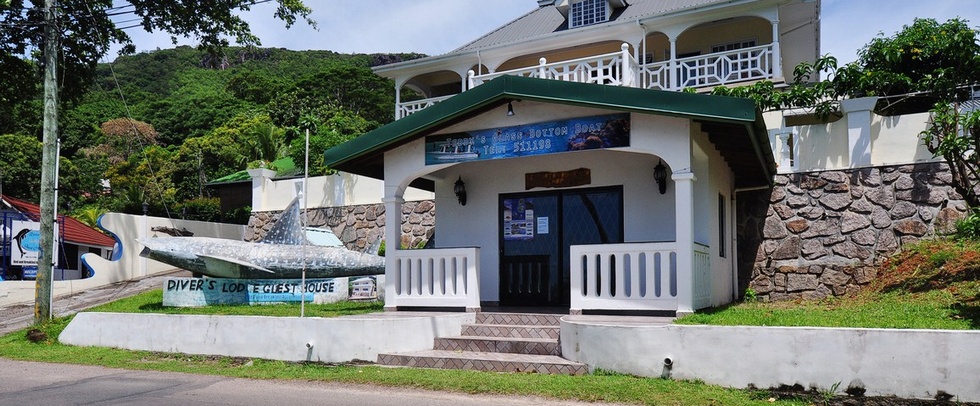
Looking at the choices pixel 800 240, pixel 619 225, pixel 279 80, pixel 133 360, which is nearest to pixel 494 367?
pixel 619 225

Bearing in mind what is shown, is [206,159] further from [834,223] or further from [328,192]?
[834,223]

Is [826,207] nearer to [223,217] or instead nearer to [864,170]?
[864,170]

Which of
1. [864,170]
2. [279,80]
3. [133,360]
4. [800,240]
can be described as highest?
[279,80]

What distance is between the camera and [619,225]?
1291 centimetres

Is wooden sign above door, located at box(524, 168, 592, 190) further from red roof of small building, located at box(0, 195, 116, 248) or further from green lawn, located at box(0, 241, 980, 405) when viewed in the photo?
red roof of small building, located at box(0, 195, 116, 248)

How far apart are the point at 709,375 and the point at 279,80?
53.2 meters

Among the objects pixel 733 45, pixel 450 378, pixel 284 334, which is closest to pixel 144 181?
pixel 733 45

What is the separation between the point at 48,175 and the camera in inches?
577

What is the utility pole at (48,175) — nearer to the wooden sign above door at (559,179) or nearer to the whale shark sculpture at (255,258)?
the whale shark sculpture at (255,258)

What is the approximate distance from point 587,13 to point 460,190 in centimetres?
1322

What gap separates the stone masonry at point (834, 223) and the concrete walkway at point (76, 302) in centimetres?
1361

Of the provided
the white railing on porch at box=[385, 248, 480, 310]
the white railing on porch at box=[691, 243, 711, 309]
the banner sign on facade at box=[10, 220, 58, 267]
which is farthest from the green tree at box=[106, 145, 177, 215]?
the white railing on porch at box=[691, 243, 711, 309]

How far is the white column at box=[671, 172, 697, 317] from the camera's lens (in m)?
10.2

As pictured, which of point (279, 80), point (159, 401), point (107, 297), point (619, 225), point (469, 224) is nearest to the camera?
point (159, 401)
